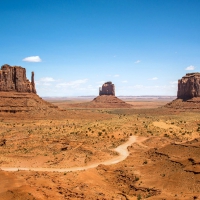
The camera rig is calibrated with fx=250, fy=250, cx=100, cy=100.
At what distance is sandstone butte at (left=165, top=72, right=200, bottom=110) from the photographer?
102850 millimetres

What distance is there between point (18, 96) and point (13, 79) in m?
5.65

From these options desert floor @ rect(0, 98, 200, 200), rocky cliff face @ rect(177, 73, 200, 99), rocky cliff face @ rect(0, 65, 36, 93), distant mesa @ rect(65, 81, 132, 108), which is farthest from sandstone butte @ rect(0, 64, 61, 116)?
distant mesa @ rect(65, 81, 132, 108)

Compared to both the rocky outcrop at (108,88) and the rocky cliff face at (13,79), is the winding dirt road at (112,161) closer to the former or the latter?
the rocky cliff face at (13,79)

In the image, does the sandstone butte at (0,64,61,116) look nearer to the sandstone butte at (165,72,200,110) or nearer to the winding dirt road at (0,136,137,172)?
the winding dirt road at (0,136,137,172)

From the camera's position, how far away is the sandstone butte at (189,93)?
103m

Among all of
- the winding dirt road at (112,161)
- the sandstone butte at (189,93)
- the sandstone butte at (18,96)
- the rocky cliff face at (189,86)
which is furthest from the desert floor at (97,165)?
the rocky cliff face at (189,86)

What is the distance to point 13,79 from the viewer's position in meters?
74.9

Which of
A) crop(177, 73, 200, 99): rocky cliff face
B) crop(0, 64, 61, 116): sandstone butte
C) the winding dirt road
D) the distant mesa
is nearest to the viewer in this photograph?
the winding dirt road

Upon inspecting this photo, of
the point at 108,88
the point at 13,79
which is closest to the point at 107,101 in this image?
the point at 108,88

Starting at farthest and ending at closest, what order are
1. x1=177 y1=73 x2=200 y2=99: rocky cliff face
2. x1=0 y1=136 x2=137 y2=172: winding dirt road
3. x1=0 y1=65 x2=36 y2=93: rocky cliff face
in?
x1=177 y1=73 x2=200 y2=99: rocky cliff face, x1=0 y1=65 x2=36 y2=93: rocky cliff face, x1=0 y1=136 x2=137 y2=172: winding dirt road

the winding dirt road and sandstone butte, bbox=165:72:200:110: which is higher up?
sandstone butte, bbox=165:72:200:110

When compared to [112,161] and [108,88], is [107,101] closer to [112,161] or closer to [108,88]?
[108,88]

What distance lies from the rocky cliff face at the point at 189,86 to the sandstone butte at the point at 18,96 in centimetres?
6019

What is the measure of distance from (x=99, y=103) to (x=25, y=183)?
5376 inches
